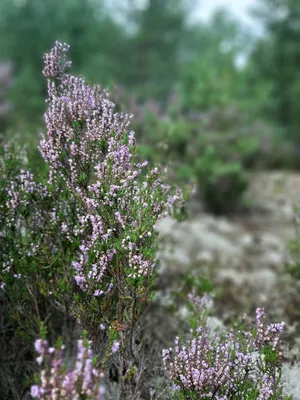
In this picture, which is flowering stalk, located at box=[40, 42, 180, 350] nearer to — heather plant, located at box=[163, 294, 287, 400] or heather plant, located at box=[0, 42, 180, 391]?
heather plant, located at box=[0, 42, 180, 391]

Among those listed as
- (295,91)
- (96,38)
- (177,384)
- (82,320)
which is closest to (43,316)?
(82,320)

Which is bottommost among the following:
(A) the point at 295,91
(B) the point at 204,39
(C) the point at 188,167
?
(C) the point at 188,167

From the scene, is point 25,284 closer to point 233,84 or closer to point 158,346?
point 158,346

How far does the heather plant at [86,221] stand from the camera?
3645 millimetres

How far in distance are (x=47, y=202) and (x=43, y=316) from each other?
1.31 m

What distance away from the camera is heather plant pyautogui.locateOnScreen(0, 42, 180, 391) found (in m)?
3.64

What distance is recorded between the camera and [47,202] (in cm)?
431

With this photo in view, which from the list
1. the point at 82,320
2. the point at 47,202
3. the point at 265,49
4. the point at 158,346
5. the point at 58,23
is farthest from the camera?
the point at 58,23

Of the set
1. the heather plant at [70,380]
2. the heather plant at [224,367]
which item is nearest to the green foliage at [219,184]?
the heather plant at [224,367]

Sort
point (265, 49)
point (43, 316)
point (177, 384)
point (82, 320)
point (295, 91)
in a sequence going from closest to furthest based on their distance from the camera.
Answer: point (177, 384), point (82, 320), point (43, 316), point (295, 91), point (265, 49)

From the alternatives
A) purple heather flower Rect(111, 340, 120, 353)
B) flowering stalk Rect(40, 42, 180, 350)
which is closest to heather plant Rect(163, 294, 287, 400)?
purple heather flower Rect(111, 340, 120, 353)

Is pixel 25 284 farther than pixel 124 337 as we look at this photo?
Yes

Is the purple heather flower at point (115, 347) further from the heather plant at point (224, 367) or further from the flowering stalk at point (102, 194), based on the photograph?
the heather plant at point (224, 367)

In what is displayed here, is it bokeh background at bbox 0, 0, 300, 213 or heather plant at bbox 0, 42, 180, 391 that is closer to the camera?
heather plant at bbox 0, 42, 180, 391
